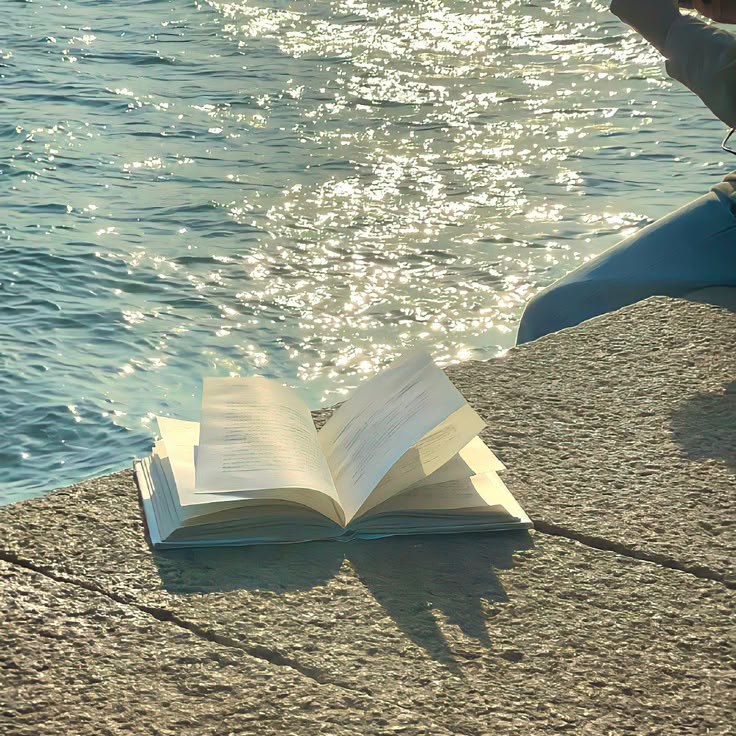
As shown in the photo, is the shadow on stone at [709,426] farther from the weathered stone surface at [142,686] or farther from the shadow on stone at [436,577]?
the weathered stone surface at [142,686]

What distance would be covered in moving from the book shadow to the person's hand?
147 centimetres

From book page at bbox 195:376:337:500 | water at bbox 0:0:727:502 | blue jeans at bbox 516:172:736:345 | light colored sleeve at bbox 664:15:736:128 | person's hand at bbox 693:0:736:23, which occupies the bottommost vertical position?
water at bbox 0:0:727:502

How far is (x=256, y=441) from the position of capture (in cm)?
170

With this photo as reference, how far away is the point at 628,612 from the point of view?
146cm

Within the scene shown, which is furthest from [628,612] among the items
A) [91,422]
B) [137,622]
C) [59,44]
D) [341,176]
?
[59,44]

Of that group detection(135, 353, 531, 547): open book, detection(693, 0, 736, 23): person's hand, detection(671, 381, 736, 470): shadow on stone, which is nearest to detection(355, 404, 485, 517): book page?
detection(135, 353, 531, 547): open book

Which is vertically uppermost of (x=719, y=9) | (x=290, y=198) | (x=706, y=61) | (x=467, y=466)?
(x=719, y=9)

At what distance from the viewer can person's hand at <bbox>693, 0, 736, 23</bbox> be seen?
2.54 meters

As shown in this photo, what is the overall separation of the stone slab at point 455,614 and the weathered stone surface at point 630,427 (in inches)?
3.8

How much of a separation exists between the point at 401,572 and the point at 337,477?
220 mm

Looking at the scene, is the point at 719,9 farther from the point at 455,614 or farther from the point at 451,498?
the point at 455,614

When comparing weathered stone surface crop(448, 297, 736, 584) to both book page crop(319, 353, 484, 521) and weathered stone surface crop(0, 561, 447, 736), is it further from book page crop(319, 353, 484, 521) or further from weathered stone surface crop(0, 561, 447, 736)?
weathered stone surface crop(0, 561, 447, 736)

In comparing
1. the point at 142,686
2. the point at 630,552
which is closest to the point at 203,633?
the point at 142,686

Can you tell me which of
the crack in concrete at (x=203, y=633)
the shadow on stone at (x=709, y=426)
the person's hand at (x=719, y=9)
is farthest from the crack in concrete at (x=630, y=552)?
the person's hand at (x=719, y=9)
